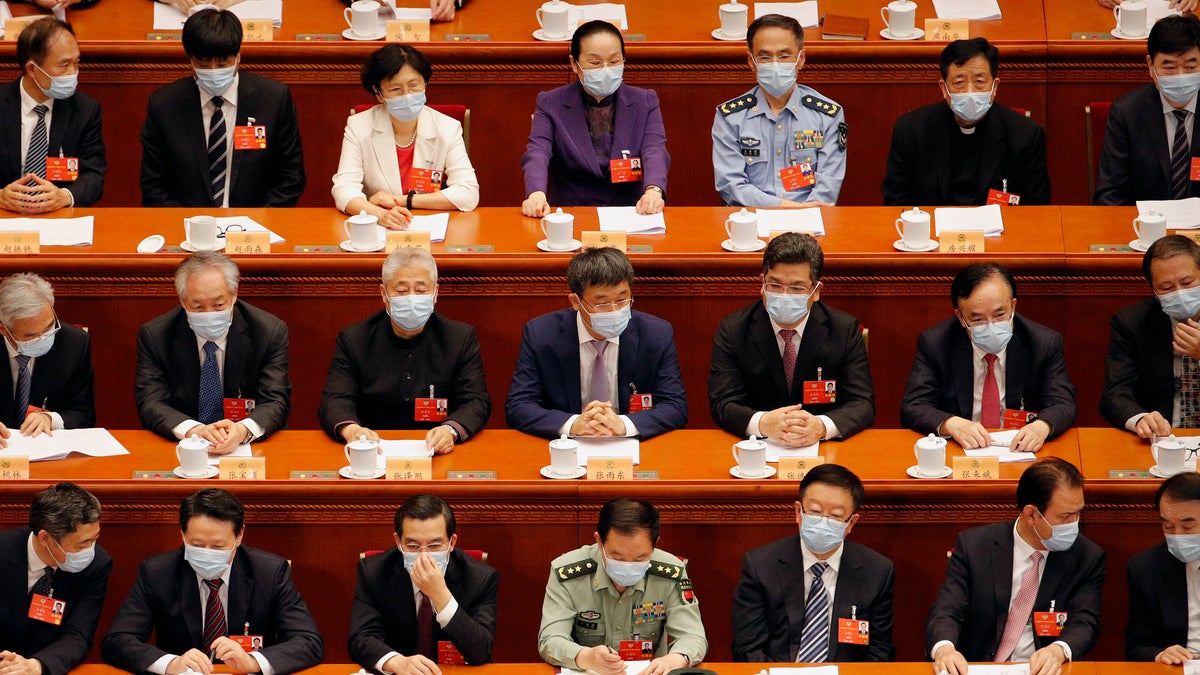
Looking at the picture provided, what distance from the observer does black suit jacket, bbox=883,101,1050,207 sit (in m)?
5.74

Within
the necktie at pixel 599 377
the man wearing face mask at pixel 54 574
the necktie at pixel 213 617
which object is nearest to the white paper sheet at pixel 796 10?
the necktie at pixel 599 377

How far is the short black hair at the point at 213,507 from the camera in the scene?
438cm

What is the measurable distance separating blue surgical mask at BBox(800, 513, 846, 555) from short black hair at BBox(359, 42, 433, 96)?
6.72 ft

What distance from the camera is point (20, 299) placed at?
16.1ft

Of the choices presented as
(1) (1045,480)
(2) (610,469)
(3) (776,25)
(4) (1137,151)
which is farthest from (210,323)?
(4) (1137,151)

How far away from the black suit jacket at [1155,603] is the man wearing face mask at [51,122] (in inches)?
132

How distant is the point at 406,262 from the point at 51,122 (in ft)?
5.04

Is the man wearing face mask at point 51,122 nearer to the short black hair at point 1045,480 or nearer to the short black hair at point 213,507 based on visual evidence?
the short black hair at point 213,507

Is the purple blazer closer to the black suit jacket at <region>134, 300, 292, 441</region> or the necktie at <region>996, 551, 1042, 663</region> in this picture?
the black suit jacket at <region>134, 300, 292, 441</region>

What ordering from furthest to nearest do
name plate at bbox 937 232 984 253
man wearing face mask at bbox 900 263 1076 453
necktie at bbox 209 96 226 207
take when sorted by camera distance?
necktie at bbox 209 96 226 207, name plate at bbox 937 232 984 253, man wearing face mask at bbox 900 263 1076 453

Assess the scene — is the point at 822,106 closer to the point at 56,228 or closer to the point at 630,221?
the point at 630,221

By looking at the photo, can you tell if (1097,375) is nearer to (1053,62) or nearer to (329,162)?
(1053,62)

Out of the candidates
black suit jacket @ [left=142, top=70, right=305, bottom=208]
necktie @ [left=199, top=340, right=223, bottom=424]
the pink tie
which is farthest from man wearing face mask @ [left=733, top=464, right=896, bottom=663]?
black suit jacket @ [left=142, top=70, right=305, bottom=208]

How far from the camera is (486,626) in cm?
439
